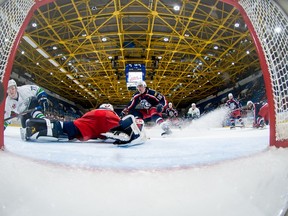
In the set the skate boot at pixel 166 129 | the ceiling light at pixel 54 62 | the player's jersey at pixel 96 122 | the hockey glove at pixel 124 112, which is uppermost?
the ceiling light at pixel 54 62

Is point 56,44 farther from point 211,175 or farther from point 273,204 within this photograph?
point 273,204

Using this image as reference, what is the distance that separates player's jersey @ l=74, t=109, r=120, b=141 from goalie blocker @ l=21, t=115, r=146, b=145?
0.03 m

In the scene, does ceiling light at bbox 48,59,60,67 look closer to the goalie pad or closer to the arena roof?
the arena roof

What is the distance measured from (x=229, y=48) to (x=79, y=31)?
492mm

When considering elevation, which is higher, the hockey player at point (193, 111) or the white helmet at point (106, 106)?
the white helmet at point (106, 106)

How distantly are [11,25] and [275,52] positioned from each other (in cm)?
60

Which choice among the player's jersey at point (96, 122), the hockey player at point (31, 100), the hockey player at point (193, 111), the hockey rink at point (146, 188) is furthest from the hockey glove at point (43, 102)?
the hockey player at point (193, 111)

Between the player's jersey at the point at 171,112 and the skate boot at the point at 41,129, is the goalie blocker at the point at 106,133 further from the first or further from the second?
the player's jersey at the point at 171,112

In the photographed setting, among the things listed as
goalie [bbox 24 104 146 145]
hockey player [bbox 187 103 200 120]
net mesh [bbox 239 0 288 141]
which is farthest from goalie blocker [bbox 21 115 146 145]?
net mesh [bbox 239 0 288 141]

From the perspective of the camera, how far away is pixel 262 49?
532 millimetres

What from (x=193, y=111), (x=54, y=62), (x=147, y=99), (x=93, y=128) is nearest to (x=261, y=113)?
(x=193, y=111)

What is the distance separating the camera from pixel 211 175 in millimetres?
441

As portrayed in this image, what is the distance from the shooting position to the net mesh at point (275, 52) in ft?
1.57

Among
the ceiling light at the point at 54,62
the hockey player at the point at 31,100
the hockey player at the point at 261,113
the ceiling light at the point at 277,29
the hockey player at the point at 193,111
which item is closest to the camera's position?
the ceiling light at the point at 277,29
